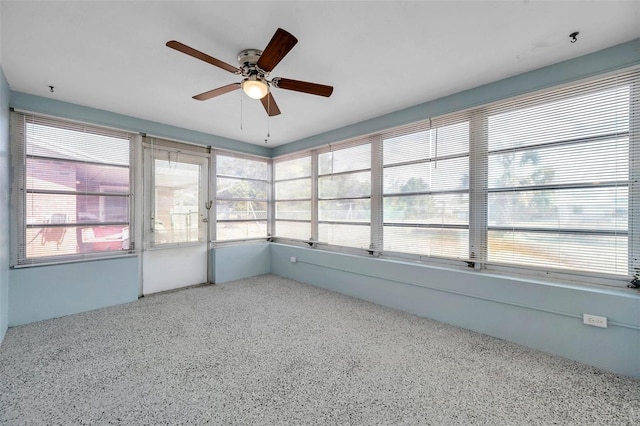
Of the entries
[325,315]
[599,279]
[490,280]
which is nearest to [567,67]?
[599,279]

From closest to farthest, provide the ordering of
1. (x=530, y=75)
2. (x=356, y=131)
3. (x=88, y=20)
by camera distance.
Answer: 1. (x=88, y=20)
2. (x=530, y=75)
3. (x=356, y=131)

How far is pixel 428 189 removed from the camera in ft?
10.9

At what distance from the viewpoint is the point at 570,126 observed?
7.91 feet

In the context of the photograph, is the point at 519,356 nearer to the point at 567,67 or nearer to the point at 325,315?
the point at 325,315

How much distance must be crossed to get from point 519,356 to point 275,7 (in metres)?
3.51

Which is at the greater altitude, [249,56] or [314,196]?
[249,56]

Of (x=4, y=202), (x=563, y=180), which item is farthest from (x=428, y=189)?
(x=4, y=202)

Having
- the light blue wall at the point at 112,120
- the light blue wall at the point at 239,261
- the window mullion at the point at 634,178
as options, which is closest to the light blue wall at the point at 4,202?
the light blue wall at the point at 112,120

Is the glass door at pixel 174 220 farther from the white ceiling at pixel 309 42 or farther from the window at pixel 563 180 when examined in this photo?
the window at pixel 563 180

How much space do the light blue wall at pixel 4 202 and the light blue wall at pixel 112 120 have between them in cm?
25

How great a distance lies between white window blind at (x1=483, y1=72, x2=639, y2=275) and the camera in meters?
2.20

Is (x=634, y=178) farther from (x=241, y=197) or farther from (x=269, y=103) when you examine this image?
(x=241, y=197)

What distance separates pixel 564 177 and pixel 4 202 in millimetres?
5707

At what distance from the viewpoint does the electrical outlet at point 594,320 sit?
2.14 m
